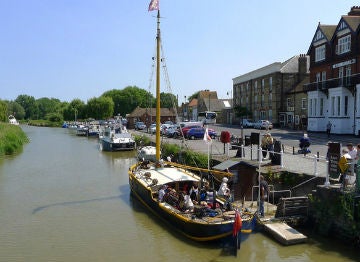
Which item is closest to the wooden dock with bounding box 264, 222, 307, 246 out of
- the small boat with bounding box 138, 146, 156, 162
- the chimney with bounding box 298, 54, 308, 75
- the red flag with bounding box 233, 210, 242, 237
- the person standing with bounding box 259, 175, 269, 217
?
the person standing with bounding box 259, 175, 269, 217

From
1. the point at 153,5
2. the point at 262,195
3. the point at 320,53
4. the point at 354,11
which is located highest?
the point at 354,11

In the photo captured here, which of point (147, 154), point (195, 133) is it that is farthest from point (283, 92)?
point (147, 154)

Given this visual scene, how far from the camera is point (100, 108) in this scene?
11344 centimetres

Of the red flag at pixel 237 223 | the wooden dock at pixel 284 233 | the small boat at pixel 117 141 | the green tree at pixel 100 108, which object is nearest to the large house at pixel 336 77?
the small boat at pixel 117 141

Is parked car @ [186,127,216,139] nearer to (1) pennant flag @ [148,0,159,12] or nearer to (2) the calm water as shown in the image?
(2) the calm water

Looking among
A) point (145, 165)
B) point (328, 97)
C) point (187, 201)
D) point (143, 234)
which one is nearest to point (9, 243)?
point (143, 234)

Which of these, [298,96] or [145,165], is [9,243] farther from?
[298,96]

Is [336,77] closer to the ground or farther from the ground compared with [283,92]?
farther from the ground

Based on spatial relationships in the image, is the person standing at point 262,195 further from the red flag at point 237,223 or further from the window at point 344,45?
the window at point 344,45

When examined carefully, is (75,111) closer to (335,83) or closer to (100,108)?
(100,108)

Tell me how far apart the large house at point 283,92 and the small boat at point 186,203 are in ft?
125

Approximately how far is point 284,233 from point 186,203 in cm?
364

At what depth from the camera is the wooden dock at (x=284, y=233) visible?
13.4 m

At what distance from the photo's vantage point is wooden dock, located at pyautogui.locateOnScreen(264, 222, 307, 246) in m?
13.4
